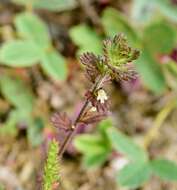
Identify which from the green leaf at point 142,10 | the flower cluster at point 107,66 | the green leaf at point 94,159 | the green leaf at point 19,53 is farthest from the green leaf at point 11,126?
the flower cluster at point 107,66

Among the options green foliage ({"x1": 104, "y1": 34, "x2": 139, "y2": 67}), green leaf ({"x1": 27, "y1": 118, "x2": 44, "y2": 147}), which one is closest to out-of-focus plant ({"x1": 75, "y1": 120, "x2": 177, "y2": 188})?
green leaf ({"x1": 27, "y1": 118, "x2": 44, "y2": 147})

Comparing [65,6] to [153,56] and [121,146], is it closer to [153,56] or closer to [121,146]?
[153,56]

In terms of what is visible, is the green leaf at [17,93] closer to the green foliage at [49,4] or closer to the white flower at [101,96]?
the green foliage at [49,4]

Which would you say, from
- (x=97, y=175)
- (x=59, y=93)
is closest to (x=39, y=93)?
(x=59, y=93)

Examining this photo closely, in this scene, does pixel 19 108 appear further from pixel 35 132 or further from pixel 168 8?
pixel 168 8

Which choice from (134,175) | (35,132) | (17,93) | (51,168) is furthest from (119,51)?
(17,93)

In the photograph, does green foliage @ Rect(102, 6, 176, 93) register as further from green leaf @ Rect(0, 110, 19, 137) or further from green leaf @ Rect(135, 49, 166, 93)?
green leaf @ Rect(0, 110, 19, 137)
